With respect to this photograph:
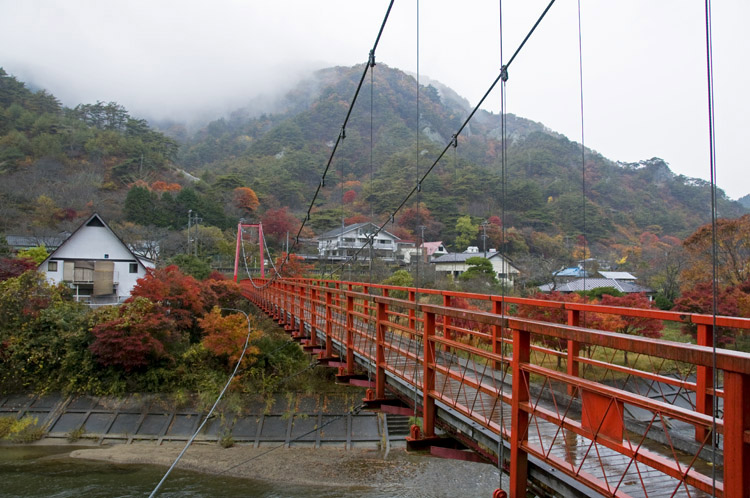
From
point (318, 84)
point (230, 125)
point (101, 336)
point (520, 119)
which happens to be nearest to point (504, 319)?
point (101, 336)

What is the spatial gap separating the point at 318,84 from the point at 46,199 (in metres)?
78.7

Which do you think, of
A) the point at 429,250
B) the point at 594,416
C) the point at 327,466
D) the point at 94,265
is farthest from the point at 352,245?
the point at 594,416

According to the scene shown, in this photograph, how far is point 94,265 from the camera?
59.4 ft

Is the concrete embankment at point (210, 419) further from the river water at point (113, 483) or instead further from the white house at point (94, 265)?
the white house at point (94, 265)

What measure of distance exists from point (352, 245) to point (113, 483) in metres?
15.7

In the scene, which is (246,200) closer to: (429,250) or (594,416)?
(429,250)

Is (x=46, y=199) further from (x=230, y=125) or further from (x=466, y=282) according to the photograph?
(x=230, y=125)

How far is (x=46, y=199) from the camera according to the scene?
2441cm

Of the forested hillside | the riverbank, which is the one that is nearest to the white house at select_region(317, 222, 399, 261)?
the forested hillside

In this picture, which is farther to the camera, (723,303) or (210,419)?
(210,419)

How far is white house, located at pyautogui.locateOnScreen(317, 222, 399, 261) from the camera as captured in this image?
75.2ft

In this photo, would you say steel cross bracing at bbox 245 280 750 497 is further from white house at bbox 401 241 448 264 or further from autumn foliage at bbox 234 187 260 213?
autumn foliage at bbox 234 187 260 213

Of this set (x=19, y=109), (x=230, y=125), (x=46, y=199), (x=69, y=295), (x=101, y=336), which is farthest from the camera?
(x=230, y=125)

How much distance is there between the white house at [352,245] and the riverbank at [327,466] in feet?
39.8
